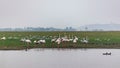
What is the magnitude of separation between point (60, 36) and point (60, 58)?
0.31 m

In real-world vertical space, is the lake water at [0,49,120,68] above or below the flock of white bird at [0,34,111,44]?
below

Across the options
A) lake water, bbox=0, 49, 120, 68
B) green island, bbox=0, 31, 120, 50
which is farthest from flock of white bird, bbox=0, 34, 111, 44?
lake water, bbox=0, 49, 120, 68

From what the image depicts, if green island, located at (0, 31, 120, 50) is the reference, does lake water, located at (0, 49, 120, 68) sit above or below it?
below

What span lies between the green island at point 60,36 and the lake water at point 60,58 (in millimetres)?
71

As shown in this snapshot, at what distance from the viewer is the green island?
13.0 ft

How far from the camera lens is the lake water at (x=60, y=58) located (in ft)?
12.9

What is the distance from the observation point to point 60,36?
404 cm

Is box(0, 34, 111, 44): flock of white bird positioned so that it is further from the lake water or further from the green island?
the lake water

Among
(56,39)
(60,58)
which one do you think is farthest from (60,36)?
(60,58)

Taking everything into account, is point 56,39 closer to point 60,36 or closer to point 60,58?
point 60,36

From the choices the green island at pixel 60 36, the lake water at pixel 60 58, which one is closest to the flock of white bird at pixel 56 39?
the green island at pixel 60 36

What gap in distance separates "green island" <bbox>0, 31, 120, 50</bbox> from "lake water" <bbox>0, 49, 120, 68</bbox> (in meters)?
0.07

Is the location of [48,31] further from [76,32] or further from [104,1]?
[104,1]

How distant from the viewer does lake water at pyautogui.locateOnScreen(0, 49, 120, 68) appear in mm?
3945
